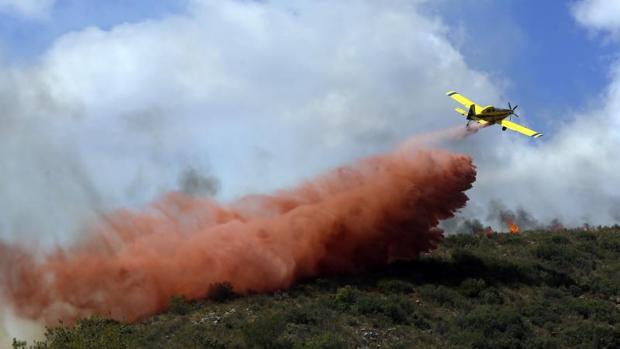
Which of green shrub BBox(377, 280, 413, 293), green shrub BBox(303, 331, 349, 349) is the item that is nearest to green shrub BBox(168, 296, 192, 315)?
green shrub BBox(303, 331, 349, 349)

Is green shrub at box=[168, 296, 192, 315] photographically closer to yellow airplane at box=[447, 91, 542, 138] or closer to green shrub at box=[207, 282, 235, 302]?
green shrub at box=[207, 282, 235, 302]

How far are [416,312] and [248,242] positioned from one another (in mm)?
14674

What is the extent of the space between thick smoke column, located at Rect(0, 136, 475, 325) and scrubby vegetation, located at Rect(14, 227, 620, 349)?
2.39 metres

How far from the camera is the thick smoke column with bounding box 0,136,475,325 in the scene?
5094 cm

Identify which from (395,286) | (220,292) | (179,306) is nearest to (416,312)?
(395,286)

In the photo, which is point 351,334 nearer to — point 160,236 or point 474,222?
point 160,236

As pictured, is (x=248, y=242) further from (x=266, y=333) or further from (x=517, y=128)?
(x=517, y=128)

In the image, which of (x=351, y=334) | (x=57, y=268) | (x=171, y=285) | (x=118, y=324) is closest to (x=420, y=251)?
(x=351, y=334)

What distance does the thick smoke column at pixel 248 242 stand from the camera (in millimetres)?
50938

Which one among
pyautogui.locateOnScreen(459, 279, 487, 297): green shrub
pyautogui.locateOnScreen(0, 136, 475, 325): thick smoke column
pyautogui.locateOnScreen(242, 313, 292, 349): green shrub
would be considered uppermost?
pyautogui.locateOnScreen(0, 136, 475, 325): thick smoke column

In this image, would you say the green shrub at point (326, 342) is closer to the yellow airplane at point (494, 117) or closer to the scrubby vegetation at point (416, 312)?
the scrubby vegetation at point (416, 312)

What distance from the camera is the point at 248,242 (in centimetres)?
5303

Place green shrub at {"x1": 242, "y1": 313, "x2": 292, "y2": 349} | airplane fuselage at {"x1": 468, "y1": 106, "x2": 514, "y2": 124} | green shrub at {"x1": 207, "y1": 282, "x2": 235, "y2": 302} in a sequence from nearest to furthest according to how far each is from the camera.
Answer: green shrub at {"x1": 242, "y1": 313, "x2": 292, "y2": 349}, green shrub at {"x1": 207, "y1": 282, "x2": 235, "y2": 302}, airplane fuselage at {"x1": 468, "y1": 106, "x2": 514, "y2": 124}

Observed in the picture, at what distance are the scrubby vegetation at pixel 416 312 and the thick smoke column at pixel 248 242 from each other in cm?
239
